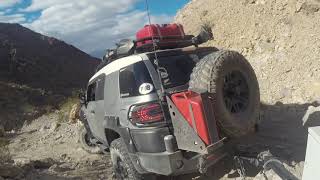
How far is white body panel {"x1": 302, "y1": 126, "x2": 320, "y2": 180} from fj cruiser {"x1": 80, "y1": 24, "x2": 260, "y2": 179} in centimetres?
225

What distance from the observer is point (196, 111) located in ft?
18.7

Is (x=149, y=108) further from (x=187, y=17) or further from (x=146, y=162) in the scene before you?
(x=187, y=17)

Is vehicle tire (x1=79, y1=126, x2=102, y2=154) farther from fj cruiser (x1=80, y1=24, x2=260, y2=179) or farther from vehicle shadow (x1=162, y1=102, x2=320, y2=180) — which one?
vehicle shadow (x1=162, y1=102, x2=320, y2=180)

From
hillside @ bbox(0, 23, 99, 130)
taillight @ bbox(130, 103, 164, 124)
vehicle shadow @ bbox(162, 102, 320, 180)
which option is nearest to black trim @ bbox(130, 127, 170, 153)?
taillight @ bbox(130, 103, 164, 124)

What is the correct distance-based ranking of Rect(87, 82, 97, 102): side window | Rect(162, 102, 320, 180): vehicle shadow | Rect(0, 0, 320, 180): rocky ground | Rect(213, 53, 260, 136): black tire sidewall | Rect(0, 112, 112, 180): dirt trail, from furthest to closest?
Rect(0, 112, 112, 180): dirt trail
Rect(87, 82, 97, 102): side window
Rect(0, 0, 320, 180): rocky ground
Rect(162, 102, 320, 180): vehicle shadow
Rect(213, 53, 260, 136): black tire sidewall

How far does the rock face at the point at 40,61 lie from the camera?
49.6 m

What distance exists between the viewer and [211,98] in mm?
5910

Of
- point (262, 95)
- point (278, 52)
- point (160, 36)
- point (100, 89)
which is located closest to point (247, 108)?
point (160, 36)

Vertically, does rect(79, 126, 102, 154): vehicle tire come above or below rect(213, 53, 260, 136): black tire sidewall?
below

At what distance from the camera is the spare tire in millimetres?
5996

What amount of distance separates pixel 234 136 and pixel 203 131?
618 mm

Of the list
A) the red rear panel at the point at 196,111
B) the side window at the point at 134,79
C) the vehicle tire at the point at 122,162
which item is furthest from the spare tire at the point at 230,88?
the vehicle tire at the point at 122,162

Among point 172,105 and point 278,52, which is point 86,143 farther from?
point 278,52

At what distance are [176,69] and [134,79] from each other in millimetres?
615
